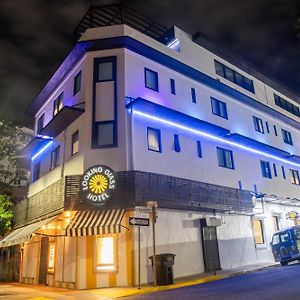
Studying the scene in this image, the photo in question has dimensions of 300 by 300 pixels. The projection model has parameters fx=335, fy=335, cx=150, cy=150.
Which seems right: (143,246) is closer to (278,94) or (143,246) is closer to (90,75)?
(90,75)

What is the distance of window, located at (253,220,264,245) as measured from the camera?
24.1 m

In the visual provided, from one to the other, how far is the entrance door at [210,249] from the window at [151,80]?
348 inches

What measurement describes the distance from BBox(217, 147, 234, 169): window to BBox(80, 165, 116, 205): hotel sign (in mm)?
9567

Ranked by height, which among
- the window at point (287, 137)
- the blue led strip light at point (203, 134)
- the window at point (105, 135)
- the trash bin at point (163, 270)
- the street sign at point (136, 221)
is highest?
the window at point (287, 137)

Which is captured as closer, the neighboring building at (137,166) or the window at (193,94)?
the neighboring building at (137,166)

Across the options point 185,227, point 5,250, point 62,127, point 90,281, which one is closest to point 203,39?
point 62,127

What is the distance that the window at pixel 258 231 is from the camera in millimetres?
24073

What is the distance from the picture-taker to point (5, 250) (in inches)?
1047

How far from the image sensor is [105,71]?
19219 millimetres

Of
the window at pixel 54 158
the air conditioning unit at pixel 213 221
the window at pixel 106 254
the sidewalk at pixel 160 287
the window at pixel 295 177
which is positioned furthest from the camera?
the window at pixel 295 177

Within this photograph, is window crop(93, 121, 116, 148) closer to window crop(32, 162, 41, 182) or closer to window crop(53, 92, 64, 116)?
window crop(53, 92, 64, 116)

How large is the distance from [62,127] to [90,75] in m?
3.98

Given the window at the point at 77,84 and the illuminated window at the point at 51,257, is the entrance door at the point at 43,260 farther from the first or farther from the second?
the window at the point at 77,84

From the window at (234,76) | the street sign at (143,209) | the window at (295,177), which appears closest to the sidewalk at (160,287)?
the street sign at (143,209)
